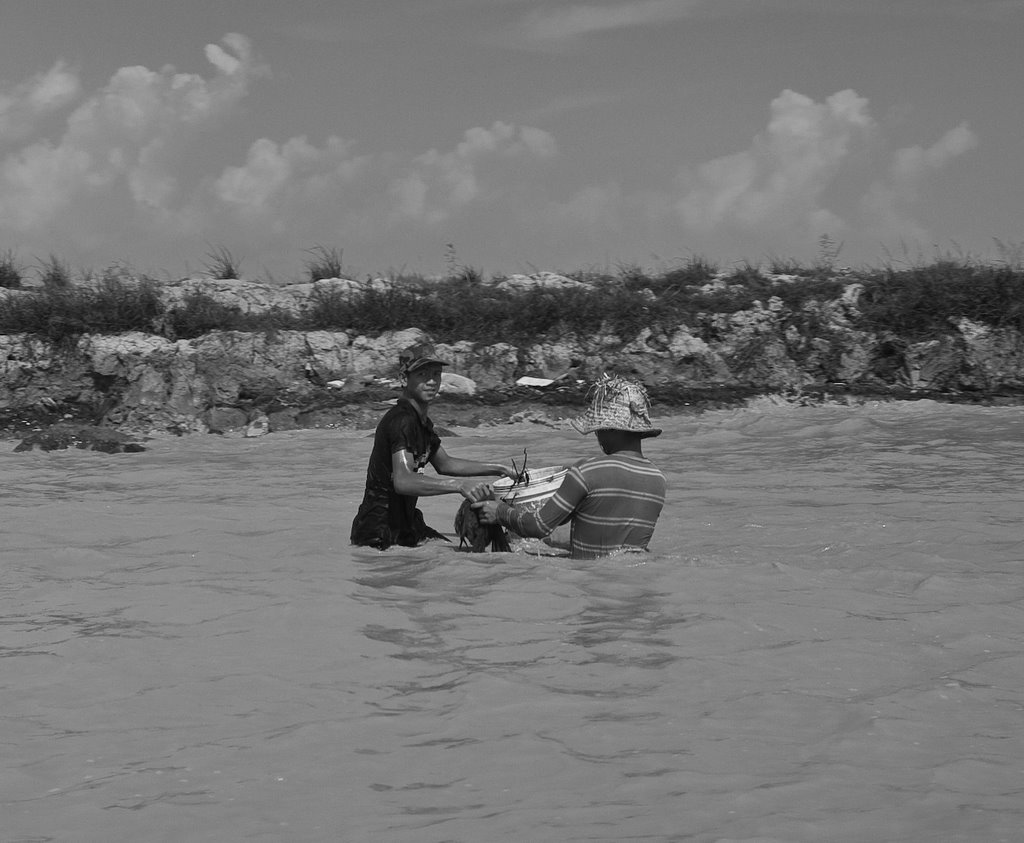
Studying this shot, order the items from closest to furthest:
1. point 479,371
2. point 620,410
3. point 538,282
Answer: point 620,410
point 479,371
point 538,282

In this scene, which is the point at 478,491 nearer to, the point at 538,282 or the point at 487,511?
the point at 487,511

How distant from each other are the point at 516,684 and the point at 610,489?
1683 mm

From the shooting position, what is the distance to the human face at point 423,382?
7023 millimetres

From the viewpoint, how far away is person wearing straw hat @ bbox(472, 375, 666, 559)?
6.19 metres

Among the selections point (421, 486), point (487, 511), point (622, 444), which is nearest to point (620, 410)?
point (622, 444)

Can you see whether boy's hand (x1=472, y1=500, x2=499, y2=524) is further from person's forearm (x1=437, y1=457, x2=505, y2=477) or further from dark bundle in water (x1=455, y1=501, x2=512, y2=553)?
person's forearm (x1=437, y1=457, x2=505, y2=477)

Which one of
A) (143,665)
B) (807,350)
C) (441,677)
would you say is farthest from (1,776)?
(807,350)

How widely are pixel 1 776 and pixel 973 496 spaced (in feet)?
27.9

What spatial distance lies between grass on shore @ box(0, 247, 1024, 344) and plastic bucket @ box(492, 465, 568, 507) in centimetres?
1104

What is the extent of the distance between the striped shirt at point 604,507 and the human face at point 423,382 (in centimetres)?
101

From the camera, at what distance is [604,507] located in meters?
6.30

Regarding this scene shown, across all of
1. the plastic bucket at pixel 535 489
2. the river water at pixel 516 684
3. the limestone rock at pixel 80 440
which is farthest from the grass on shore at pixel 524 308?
the plastic bucket at pixel 535 489

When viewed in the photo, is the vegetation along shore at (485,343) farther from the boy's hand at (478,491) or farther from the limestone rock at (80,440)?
the boy's hand at (478,491)

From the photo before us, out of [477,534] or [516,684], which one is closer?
[516,684]
